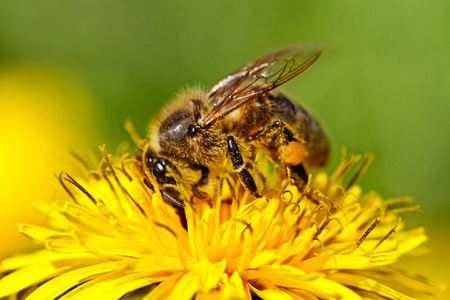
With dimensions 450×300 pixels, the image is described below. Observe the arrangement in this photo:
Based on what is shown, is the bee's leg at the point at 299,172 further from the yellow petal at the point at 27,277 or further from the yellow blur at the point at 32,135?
the yellow blur at the point at 32,135

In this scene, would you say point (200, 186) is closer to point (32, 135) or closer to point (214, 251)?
point (214, 251)

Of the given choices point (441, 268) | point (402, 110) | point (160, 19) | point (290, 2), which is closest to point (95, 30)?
point (160, 19)

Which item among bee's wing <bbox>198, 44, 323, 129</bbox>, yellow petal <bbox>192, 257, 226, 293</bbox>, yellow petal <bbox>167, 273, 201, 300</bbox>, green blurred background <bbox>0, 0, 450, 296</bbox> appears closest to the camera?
yellow petal <bbox>167, 273, 201, 300</bbox>

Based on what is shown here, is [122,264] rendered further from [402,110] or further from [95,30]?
[95,30]

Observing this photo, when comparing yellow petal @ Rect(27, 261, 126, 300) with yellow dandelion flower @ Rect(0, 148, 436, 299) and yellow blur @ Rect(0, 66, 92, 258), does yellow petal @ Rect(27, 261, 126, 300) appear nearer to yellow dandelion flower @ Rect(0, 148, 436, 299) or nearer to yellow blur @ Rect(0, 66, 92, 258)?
yellow dandelion flower @ Rect(0, 148, 436, 299)

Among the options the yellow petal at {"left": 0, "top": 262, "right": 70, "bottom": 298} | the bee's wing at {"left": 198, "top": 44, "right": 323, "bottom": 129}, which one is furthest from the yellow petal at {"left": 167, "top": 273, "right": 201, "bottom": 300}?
the bee's wing at {"left": 198, "top": 44, "right": 323, "bottom": 129}

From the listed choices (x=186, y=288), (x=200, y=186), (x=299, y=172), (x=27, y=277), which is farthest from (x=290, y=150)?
(x=27, y=277)
